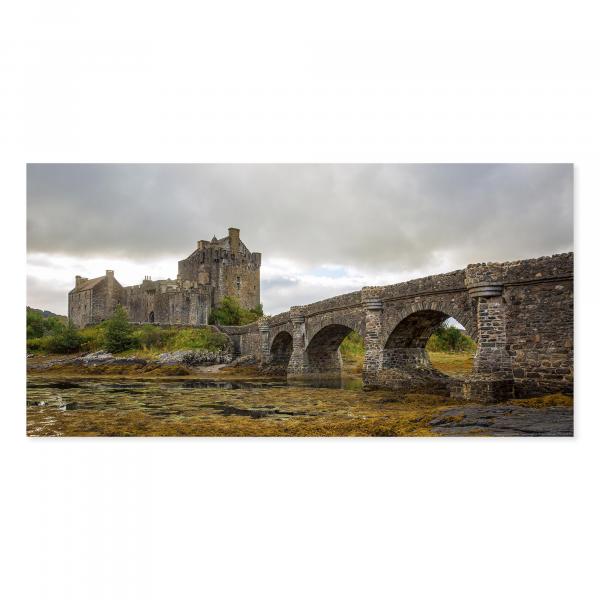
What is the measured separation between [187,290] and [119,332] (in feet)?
10.5


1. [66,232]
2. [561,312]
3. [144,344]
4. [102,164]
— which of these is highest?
[102,164]

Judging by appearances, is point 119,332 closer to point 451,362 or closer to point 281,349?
point 281,349

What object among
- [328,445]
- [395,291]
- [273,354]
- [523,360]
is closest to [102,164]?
[328,445]

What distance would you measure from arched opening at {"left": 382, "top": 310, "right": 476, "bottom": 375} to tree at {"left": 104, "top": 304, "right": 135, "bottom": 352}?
28.7ft

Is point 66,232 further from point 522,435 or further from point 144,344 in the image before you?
point 522,435

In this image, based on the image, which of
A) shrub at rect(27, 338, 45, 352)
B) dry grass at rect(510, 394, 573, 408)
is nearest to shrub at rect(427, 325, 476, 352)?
dry grass at rect(510, 394, 573, 408)

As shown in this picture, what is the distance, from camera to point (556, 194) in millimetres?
8578

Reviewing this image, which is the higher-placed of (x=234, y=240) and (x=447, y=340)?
(x=234, y=240)

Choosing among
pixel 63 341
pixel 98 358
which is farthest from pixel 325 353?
pixel 63 341

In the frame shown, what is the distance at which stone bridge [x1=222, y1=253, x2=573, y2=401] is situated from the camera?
9.07m

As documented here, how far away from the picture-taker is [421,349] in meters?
14.9

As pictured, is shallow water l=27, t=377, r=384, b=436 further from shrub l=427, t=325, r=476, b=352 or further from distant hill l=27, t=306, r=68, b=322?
shrub l=427, t=325, r=476, b=352

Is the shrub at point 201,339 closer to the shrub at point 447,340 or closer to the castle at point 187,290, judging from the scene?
the castle at point 187,290

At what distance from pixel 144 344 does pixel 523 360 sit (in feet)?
40.1
